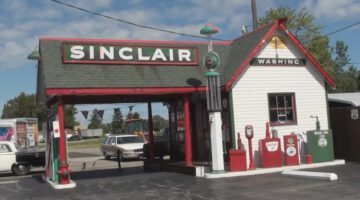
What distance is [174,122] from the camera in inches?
879

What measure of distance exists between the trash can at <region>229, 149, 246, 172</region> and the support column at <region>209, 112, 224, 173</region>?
0.46m

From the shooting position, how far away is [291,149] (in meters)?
18.5

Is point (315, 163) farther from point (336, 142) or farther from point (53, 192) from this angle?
point (53, 192)

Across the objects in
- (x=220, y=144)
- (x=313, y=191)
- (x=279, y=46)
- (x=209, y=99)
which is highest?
(x=279, y=46)

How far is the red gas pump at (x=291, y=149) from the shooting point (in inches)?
727

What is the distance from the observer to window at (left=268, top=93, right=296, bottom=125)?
19.1 meters

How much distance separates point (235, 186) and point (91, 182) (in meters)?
5.24

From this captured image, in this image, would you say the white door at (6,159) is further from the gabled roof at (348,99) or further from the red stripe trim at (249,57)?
the gabled roof at (348,99)

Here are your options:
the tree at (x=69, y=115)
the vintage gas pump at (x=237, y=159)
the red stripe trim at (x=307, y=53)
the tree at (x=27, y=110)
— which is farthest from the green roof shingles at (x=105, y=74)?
the tree at (x=27, y=110)

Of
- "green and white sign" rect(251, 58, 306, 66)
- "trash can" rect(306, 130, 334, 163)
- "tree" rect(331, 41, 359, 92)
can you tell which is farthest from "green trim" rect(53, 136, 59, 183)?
"tree" rect(331, 41, 359, 92)

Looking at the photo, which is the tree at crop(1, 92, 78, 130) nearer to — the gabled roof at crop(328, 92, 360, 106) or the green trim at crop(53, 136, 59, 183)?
the gabled roof at crop(328, 92, 360, 106)

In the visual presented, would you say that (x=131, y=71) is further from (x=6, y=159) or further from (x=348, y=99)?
(x=348, y=99)

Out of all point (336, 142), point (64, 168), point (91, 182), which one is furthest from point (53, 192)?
point (336, 142)

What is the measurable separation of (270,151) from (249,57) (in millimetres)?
3294
